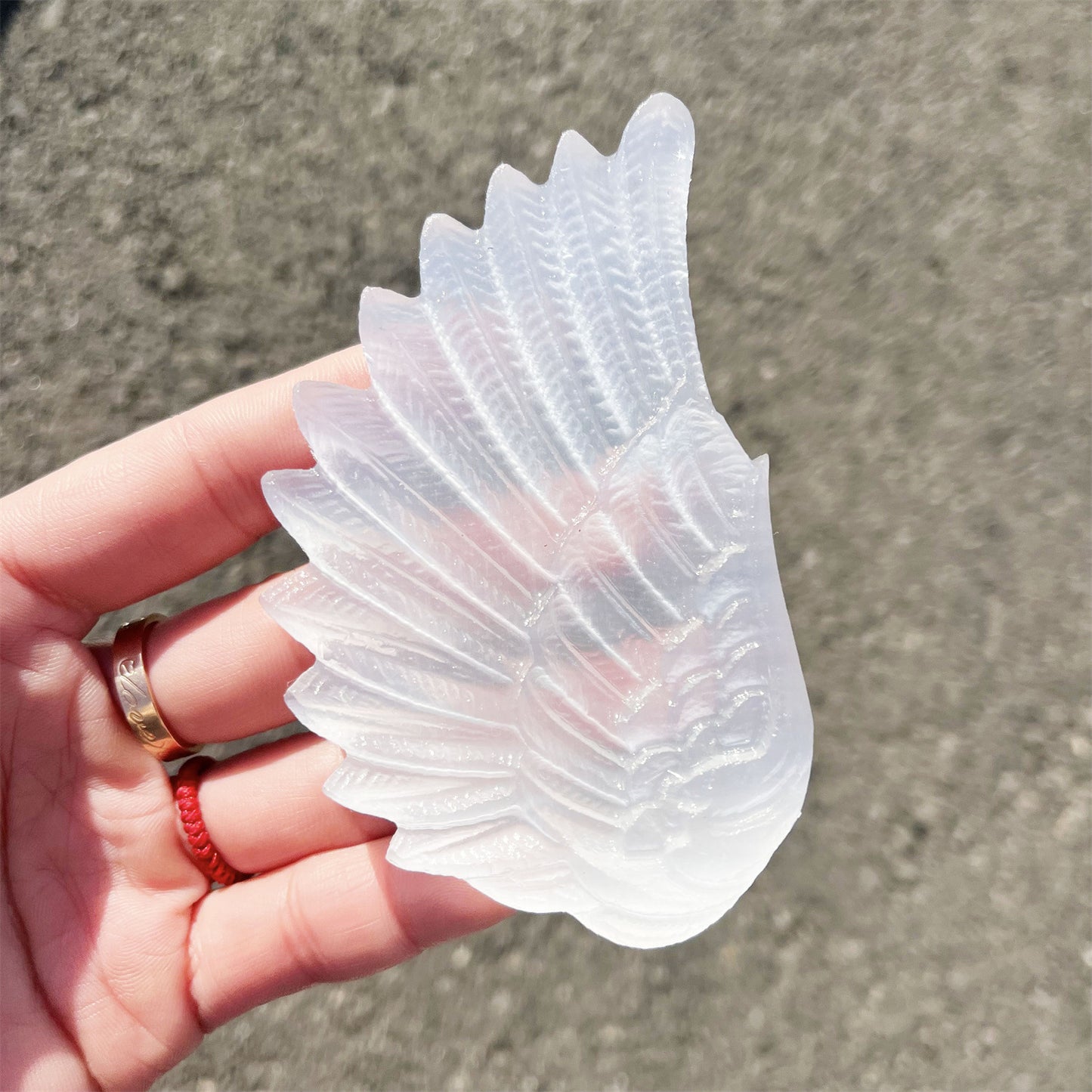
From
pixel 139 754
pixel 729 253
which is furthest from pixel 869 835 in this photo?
pixel 139 754

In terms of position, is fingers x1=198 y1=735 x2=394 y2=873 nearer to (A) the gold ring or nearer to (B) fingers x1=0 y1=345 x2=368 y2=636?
(A) the gold ring

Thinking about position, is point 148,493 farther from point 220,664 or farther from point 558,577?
point 558,577

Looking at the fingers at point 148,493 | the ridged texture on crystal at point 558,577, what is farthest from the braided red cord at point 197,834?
the ridged texture on crystal at point 558,577

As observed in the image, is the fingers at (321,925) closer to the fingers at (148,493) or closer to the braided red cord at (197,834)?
the braided red cord at (197,834)

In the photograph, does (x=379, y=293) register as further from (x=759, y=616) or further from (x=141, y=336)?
(x=141, y=336)

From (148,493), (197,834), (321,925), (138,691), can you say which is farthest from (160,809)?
(148,493)

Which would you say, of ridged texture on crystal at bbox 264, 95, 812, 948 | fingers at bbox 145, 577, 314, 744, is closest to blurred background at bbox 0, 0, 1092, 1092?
fingers at bbox 145, 577, 314, 744
